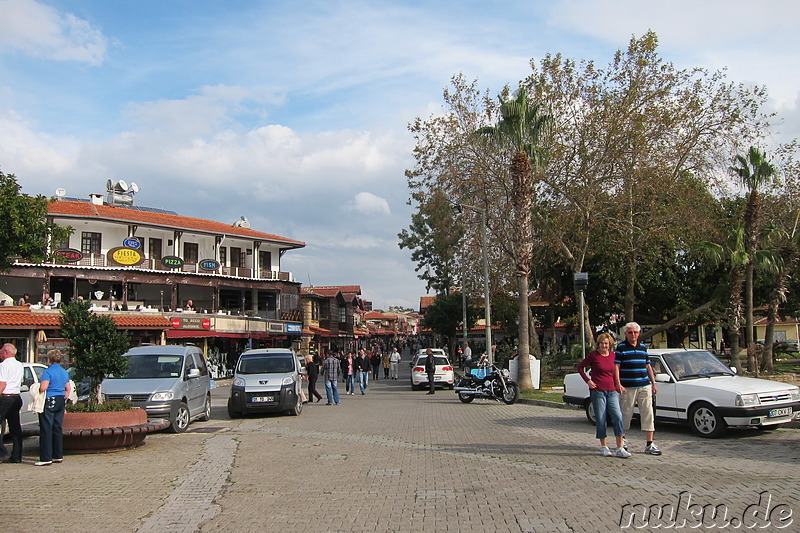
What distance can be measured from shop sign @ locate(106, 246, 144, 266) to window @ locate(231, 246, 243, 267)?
837 centimetres

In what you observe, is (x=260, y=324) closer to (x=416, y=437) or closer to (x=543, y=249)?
(x=543, y=249)

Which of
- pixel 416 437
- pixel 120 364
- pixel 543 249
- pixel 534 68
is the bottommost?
pixel 416 437

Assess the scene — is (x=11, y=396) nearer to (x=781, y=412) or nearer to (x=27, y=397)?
(x=27, y=397)

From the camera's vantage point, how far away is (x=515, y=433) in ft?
40.8

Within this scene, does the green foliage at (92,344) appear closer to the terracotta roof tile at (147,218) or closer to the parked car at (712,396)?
the parked car at (712,396)

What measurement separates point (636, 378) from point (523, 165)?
42.2 feet

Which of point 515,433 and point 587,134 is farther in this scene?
point 587,134

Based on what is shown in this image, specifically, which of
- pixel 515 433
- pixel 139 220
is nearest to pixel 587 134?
pixel 515 433

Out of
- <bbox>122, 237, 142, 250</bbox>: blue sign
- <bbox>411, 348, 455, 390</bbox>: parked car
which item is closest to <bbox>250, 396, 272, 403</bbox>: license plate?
<bbox>411, 348, 455, 390</bbox>: parked car

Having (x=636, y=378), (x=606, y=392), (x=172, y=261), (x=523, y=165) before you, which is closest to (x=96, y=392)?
(x=606, y=392)

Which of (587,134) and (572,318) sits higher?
(587,134)

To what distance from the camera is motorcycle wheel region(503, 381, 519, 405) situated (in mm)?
19156

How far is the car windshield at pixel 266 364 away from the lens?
58.3ft

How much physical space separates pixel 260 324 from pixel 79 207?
1421 cm
